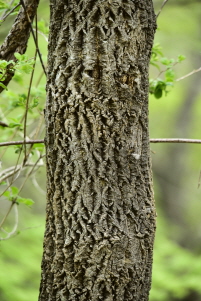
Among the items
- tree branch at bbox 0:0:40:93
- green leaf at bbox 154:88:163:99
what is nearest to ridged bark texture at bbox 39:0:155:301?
tree branch at bbox 0:0:40:93

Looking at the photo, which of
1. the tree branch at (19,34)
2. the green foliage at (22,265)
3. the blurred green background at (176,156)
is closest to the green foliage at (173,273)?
the blurred green background at (176,156)

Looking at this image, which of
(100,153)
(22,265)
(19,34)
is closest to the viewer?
(100,153)

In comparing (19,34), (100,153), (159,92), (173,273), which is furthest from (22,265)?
(100,153)

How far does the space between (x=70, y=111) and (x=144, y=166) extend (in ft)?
0.90

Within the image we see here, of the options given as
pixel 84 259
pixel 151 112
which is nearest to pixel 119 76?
pixel 84 259

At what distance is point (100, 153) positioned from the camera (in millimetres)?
996

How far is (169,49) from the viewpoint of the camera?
3.98 meters

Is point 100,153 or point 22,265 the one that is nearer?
point 100,153

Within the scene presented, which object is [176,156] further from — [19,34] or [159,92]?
[19,34]

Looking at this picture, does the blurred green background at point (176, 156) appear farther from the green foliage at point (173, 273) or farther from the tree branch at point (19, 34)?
the tree branch at point (19, 34)

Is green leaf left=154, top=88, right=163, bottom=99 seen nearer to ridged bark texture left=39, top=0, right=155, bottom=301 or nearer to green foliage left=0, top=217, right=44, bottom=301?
ridged bark texture left=39, top=0, right=155, bottom=301

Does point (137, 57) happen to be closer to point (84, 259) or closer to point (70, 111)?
point (70, 111)

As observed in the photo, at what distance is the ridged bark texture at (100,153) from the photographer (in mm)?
980

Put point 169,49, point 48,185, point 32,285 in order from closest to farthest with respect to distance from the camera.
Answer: point 48,185, point 32,285, point 169,49
